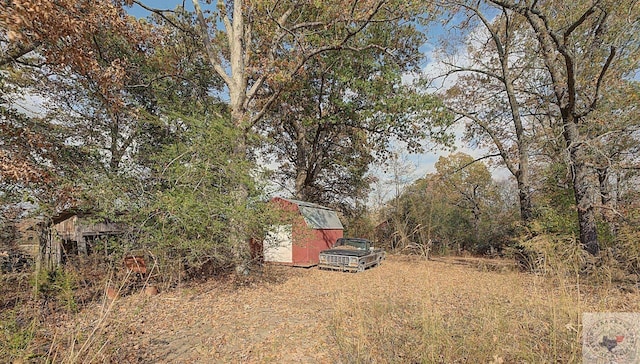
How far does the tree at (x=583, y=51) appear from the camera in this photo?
8.72 metres

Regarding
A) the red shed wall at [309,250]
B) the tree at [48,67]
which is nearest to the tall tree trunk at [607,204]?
the red shed wall at [309,250]

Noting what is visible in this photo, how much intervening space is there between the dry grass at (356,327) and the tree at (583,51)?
4648mm

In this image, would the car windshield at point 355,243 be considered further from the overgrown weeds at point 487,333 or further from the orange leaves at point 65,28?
the orange leaves at point 65,28

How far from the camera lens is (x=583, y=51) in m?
10.5

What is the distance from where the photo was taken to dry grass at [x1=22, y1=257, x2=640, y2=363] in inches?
135

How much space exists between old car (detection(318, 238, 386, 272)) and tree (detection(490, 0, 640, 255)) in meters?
6.99

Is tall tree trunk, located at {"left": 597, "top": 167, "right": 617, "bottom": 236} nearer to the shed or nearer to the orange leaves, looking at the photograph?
the shed

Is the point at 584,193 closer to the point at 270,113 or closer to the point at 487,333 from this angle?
the point at 487,333

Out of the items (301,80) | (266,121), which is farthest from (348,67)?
(266,121)

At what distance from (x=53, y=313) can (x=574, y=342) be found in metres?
8.40

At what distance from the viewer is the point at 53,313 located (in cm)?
571

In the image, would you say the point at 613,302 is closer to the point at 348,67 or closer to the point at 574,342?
the point at 574,342

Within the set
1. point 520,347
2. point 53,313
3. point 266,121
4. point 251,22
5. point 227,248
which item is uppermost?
point 251,22

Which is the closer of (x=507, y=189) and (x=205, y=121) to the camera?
(x=205, y=121)
